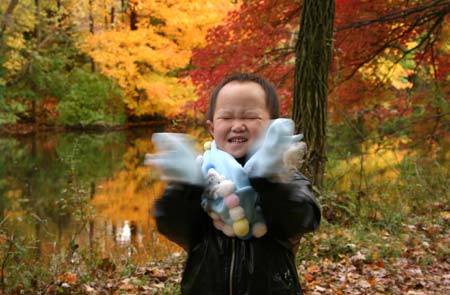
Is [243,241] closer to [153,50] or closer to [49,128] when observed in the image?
[153,50]

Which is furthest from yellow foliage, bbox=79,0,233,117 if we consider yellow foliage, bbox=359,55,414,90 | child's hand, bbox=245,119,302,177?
child's hand, bbox=245,119,302,177

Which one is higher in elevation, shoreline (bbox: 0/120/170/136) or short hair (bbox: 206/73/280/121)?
shoreline (bbox: 0/120/170/136)

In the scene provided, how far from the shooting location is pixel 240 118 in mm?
1873

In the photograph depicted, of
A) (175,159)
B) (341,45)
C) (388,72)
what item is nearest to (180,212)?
(175,159)

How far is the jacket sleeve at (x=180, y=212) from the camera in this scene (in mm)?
1704

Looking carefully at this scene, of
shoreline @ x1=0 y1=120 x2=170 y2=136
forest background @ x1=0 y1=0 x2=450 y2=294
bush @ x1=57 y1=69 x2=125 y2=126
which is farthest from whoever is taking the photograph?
bush @ x1=57 y1=69 x2=125 y2=126

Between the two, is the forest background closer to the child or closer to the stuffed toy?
the child

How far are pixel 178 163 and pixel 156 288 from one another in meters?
2.90

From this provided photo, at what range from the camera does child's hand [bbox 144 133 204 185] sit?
1.65 metres

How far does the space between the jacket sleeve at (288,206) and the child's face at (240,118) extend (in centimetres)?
22

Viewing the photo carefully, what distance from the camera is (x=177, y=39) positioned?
809 inches

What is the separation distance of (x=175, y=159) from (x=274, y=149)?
31cm

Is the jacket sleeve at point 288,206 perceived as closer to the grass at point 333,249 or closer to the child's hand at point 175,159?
the child's hand at point 175,159

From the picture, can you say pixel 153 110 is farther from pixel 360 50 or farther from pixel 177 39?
pixel 360 50
